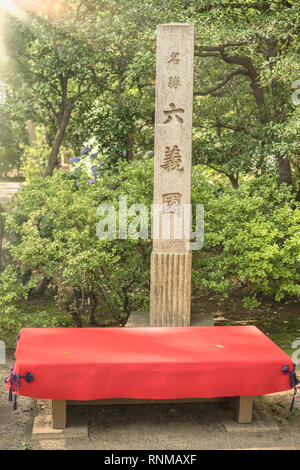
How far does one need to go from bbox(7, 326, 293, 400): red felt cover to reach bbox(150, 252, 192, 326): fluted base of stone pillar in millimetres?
1198

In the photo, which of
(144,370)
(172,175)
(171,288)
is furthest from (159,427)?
(172,175)

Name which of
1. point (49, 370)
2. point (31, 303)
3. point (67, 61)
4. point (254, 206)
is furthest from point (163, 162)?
point (31, 303)

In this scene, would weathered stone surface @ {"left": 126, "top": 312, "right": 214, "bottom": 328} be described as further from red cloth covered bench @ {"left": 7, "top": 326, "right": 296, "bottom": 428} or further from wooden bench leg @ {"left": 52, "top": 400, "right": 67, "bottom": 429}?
wooden bench leg @ {"left": 52, "top": 400, "right": 67, "bottom": 429}

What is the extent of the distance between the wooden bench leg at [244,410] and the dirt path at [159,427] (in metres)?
0.16

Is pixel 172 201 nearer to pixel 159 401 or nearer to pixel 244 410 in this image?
pixel 159 401

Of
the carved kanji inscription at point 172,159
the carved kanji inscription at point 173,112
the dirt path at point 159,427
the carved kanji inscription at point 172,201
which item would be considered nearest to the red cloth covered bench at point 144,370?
the dirt path at point 159,427

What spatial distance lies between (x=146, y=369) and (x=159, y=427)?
22.9 inches

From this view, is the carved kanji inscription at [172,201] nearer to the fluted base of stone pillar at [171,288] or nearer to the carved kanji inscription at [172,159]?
the carved kanji inscription at [172,159]

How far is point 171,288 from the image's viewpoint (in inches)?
231

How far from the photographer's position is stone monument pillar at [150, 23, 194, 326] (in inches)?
222

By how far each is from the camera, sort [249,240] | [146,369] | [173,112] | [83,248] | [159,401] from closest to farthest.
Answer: [146,369] < [159,401] < [173,112] < [249,240] < [83,248]

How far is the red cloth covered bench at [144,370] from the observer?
418 cm

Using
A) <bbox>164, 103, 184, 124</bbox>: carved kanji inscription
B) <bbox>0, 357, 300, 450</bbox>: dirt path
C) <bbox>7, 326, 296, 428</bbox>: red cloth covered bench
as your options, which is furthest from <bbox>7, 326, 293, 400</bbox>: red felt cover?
<bbox>164, 103, 184, 124</bbox>: carved kanji inscription

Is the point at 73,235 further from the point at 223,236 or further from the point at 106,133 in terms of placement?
the point at 106,133
